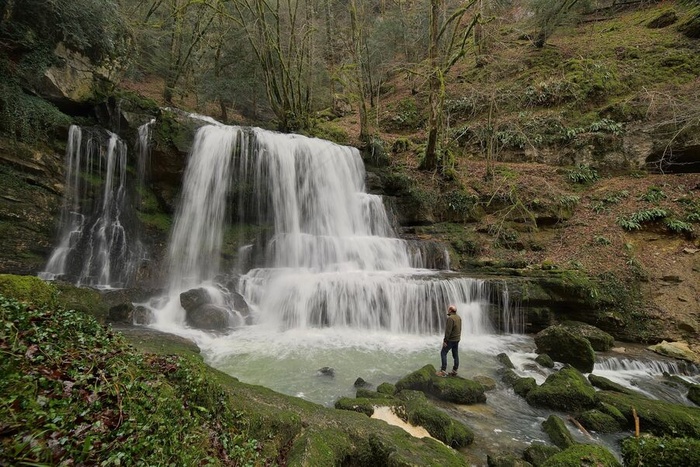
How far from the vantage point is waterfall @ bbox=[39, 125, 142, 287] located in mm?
10414

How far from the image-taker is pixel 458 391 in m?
6.05

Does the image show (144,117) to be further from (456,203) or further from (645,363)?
(645,363)

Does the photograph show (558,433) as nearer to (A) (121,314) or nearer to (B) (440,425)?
(B) (440,425)

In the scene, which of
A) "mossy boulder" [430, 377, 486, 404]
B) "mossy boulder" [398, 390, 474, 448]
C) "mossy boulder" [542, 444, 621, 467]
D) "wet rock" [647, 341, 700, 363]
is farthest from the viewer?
"wet rock" [647, 341, 700, 363]

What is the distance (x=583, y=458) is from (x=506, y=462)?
0.94 m

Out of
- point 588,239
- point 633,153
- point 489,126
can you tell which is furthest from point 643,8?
point 588,239

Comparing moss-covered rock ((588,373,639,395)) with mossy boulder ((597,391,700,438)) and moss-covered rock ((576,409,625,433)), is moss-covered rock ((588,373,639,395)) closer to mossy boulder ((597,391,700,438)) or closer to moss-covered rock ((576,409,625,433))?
mossy boulder ((597,391,700,438))

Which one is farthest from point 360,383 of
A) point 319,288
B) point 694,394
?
point 694,394

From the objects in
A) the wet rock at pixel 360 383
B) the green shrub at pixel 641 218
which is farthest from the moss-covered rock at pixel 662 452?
the green shrub at pixel 641 218

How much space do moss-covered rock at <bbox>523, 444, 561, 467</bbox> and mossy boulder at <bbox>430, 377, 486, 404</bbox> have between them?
1527mm

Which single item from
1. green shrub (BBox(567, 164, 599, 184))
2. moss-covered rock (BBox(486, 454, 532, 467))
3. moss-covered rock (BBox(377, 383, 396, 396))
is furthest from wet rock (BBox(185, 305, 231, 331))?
green shrub (BBox(567, 164, 599, 184))

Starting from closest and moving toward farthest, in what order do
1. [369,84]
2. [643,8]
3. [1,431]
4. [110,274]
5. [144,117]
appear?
[1,431]
[110,274]
[144,117]
[643,8]
[369,84]

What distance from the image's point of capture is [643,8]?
22.3 meters

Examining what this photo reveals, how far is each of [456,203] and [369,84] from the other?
13.8 m
